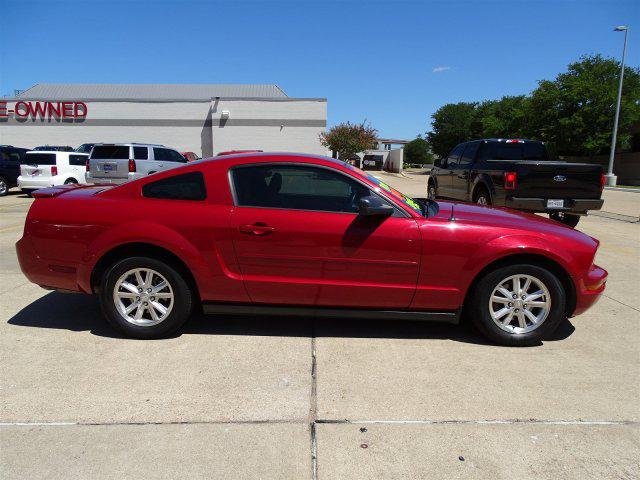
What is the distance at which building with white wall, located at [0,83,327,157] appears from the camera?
31953 millimetres

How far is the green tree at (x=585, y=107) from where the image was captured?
116 ft

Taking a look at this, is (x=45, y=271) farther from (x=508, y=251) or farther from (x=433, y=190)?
(x=433, y=190)

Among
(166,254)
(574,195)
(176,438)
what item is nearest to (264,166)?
(166,254)

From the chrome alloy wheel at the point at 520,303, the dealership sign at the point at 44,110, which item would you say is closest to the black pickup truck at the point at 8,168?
the chrome alloy wheel at the point at 520,303

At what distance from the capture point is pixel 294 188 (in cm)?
388

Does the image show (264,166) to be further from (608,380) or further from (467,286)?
(608,380)

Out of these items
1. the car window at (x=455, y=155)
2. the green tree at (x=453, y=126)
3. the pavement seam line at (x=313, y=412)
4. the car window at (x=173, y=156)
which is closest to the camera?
the pavement seam line at (x=313, y=412)

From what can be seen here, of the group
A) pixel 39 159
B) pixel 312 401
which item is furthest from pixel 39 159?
pixel 312 401

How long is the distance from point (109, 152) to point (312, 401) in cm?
1429

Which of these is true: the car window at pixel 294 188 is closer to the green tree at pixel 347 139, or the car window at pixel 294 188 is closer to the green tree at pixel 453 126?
the green tree at pixel 347 139

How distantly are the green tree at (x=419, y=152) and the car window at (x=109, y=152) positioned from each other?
88.4 meters

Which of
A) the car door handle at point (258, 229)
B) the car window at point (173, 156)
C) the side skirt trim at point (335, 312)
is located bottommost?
the side skirt trim at point (335, 312)

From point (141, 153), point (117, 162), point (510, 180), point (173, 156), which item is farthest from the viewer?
point (173, 156)

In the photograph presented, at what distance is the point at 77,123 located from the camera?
32.6 m
